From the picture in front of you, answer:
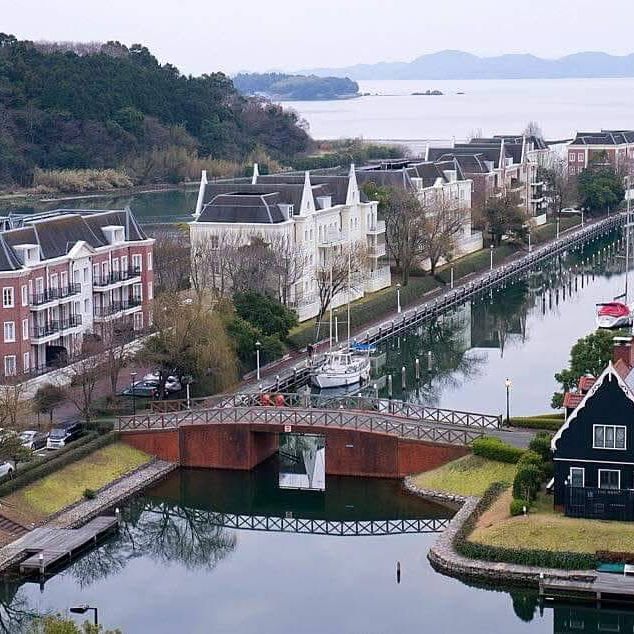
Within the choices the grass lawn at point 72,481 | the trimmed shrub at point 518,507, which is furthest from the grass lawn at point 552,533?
the grass lawn at point 72,481

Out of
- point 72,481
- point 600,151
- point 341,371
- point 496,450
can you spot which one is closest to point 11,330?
point 72,481

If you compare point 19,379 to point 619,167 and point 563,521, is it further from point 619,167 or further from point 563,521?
point 619,167

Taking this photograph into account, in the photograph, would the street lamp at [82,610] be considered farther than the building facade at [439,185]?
No

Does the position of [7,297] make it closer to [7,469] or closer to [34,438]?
[34,438]

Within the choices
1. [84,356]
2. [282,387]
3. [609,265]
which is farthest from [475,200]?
[84,356]

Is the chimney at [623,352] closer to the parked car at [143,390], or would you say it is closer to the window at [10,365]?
the parked car at [143,390]
